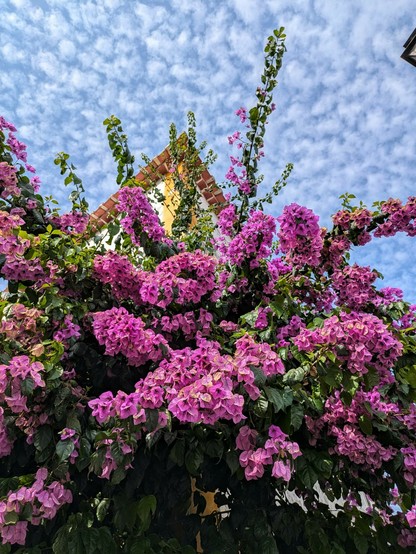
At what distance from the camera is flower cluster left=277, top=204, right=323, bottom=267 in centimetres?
262

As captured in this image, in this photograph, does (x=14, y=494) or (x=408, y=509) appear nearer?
(x=14, y=494)

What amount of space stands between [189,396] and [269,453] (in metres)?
0.43

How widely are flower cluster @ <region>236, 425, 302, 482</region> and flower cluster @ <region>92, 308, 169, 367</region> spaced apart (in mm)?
571

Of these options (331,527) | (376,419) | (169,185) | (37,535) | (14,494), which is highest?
(169,185)

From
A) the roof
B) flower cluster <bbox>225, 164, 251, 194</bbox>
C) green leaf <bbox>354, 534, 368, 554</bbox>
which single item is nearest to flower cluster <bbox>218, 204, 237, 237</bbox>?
flower cluster <bbox>225, 164, 251, 194</bbox>

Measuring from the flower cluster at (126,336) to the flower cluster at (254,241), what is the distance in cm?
89

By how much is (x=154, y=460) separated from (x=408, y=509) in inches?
56.0

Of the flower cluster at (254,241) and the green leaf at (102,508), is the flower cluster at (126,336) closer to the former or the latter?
the green leaf at (102,508)

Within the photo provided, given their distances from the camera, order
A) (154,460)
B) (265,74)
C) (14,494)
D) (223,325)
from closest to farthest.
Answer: (14,494)
(154,460)
(223,325)
(265,74)

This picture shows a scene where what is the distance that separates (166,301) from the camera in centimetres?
237

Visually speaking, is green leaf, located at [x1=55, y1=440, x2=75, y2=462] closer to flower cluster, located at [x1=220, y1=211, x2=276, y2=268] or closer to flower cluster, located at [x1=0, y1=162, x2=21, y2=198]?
flower cluster, located at [x1=220, y1=211, x2=276, y2=268]

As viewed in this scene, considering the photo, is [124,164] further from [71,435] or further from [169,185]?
[169,185]

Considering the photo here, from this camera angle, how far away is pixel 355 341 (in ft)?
5.95

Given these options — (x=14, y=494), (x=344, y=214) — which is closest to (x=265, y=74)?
(x=344, y=214)
